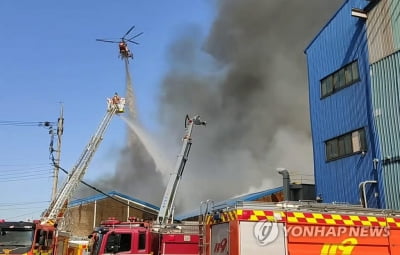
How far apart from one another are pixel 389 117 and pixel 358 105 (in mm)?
1901

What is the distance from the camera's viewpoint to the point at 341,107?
1986cm

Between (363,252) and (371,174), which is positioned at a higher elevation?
(371,174)

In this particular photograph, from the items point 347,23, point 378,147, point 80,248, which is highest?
point 347,23

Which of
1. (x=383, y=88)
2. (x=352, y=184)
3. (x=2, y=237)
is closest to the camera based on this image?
(x=2, y=237)

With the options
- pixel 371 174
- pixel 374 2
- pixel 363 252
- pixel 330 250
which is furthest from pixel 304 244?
pixel 374 2

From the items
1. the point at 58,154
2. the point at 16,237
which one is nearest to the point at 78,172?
the point at 58,154

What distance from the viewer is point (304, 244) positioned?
10453mm

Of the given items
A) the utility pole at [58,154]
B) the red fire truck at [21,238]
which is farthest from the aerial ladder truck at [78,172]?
the red fire truck at [21,238]

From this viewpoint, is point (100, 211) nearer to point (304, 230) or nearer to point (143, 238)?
point (143, 238)

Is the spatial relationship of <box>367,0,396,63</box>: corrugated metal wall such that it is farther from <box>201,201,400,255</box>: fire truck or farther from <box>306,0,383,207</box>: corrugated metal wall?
<box>201,201,400,255</box>: fire truck

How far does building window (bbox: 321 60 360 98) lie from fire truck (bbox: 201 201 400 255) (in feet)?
30.5

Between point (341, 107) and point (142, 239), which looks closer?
point (142, 239)

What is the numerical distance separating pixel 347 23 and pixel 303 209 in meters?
11.7

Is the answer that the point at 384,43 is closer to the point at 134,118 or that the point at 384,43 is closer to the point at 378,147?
the point at 378,147
